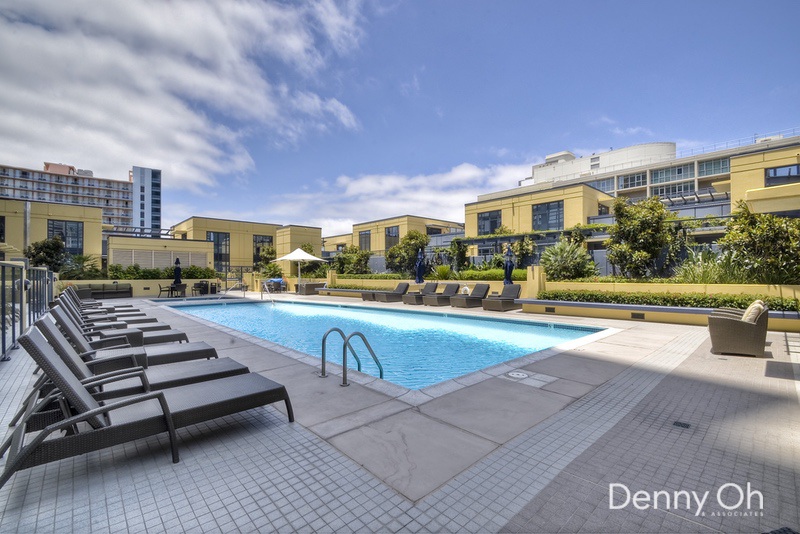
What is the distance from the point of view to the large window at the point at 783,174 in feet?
74.5

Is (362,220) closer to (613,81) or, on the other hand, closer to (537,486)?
(613,81)

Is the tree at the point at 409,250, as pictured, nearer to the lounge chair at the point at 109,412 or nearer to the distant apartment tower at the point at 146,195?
the lounge chair at the point at 109,412

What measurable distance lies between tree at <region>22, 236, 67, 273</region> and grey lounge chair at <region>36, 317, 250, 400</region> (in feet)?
82.4

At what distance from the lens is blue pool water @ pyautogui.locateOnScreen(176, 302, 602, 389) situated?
22.3 ft

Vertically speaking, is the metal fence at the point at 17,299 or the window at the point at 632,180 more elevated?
the window at the point at 632,180

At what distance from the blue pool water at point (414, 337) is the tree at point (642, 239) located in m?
4.16

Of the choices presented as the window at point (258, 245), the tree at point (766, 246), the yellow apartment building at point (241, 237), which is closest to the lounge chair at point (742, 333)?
the tree at point (766, 246)

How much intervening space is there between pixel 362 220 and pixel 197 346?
149ft

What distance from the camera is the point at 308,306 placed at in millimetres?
17422

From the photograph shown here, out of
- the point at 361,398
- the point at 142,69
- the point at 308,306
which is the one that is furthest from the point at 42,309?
the point at 361,398

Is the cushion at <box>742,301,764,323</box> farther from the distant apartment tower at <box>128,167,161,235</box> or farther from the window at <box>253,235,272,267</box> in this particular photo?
the distant apartment tower at <box>128,167,161,235</box>

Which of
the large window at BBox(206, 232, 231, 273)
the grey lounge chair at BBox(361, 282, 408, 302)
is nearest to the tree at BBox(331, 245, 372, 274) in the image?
the grey lounge chair at BBox(361, 282, 408, 302)

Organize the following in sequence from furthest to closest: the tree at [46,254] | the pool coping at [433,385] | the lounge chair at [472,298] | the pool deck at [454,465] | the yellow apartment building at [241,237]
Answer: the yellow apartment building at [241,237] < the tree at [46,254] < the lounge chair at [472,298] < the pool coping at [433,385] < the pool deck at [454,465]

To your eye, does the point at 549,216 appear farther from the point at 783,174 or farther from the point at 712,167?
the point at 712,167
